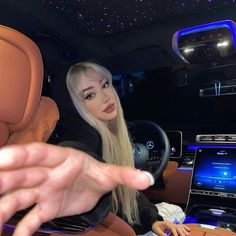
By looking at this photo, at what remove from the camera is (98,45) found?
1953 mm

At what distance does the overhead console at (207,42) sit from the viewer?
166 cm

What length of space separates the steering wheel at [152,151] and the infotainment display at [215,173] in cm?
26

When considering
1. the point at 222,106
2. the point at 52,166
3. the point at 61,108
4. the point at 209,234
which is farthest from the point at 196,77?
the point at 52,166

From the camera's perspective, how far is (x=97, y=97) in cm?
179

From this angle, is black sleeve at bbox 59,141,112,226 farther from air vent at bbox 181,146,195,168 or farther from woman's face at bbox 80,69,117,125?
air vent at bbox 181,146,195,168

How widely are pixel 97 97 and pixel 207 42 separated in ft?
2.24

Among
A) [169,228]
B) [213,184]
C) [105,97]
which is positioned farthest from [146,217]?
[105,97]

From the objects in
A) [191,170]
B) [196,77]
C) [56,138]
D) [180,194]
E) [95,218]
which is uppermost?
[196,77]

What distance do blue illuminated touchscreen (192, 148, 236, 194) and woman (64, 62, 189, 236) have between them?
1.39ft

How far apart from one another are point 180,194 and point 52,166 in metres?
1.86

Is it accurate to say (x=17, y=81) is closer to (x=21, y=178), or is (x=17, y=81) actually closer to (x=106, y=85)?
(x=21, y=178)

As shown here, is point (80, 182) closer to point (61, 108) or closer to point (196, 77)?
point (61, 108)

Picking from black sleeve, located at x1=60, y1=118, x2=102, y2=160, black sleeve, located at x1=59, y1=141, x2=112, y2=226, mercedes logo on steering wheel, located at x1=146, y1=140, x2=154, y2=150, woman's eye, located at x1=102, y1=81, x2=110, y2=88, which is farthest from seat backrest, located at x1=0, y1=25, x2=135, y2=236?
mercedes logo on steering wheel, located at x1=146, y1=140, x2=154, y2=150

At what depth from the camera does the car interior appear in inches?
32.4
